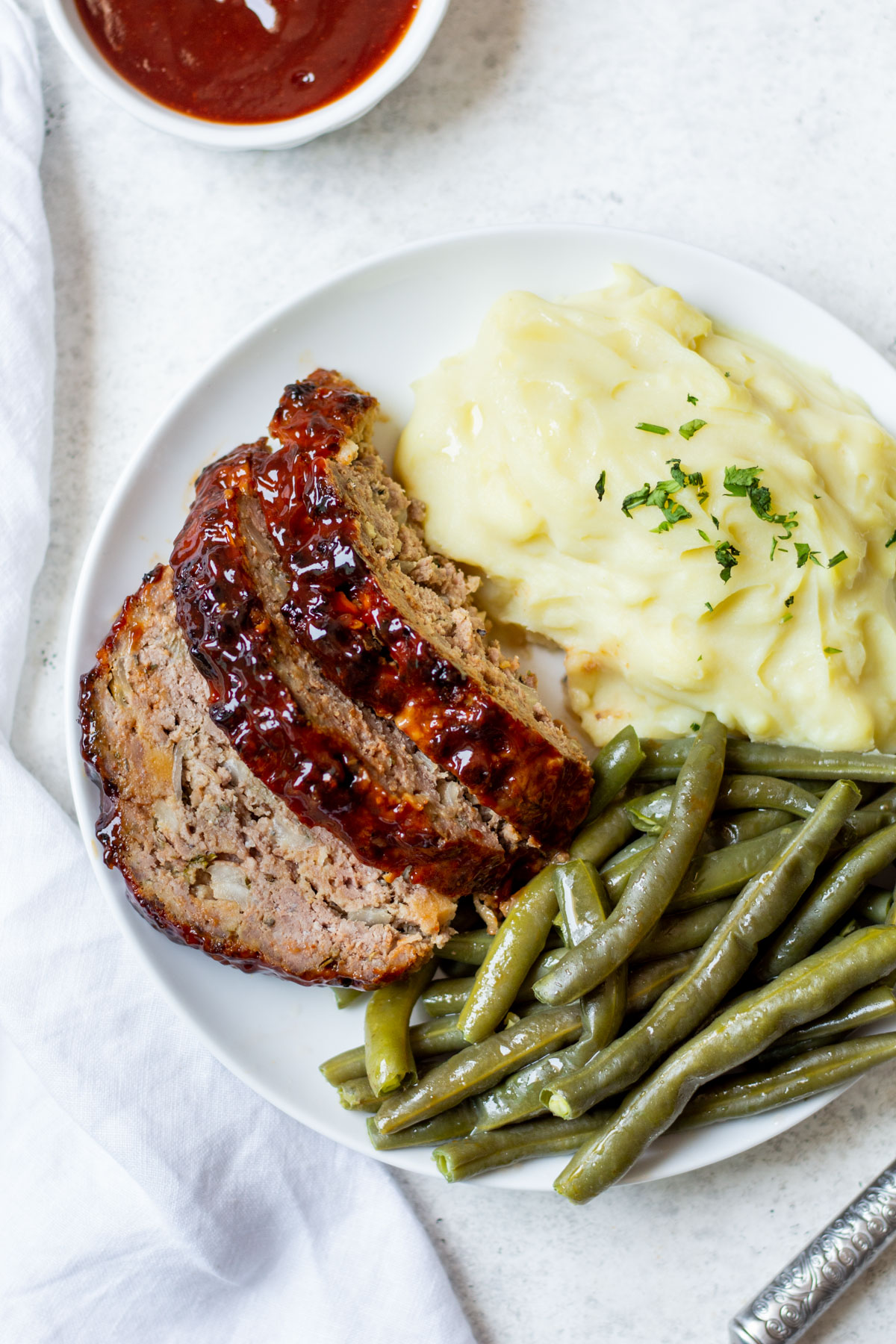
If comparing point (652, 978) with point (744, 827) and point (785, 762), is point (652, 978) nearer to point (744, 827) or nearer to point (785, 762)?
point (744, 827)

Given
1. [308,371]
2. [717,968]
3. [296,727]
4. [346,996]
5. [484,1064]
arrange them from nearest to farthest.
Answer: [296,727] < [717,968] < [484,1064] < [346,996] < [308,371]

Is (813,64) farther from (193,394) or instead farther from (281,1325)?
(281,1325)

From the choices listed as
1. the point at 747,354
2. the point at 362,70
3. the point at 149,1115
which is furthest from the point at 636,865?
the point at 362,70

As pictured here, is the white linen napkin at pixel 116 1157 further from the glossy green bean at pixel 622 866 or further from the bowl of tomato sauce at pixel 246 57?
the glossy green bean at pixel 622 866

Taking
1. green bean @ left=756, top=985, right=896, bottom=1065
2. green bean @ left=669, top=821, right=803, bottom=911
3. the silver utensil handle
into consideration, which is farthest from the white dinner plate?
the silver utensil handle

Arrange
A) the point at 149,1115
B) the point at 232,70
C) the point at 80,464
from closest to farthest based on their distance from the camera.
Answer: the point at 232,70
the point at 149,1115
the point at 80,464

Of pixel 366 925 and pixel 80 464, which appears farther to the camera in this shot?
pixel 80 464

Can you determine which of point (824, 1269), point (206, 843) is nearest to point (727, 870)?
point (824, 1269)
